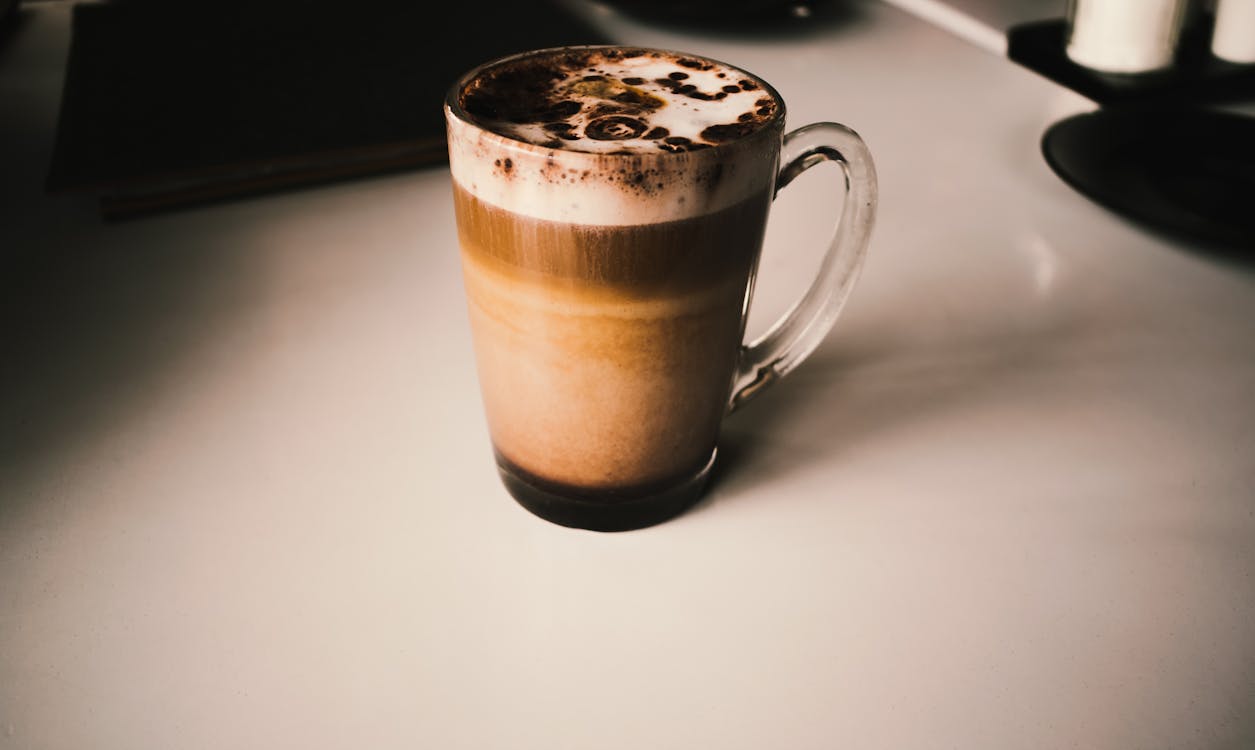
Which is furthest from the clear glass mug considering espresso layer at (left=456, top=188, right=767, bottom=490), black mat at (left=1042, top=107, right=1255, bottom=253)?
black mat at (left=1042, top=107, right=1255, bottom=253)

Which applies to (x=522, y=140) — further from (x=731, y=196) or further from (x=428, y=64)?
(x=428, y=64)

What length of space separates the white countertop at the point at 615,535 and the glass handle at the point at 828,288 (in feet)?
0.15

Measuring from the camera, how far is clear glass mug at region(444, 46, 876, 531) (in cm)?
37

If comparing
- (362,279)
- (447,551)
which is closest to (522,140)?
(447,551)

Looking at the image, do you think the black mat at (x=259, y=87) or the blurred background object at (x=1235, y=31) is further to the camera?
the blurred background object at (x=1235, y=31)

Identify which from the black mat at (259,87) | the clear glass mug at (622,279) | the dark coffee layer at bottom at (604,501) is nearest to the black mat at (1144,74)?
the black mat at (259,87)

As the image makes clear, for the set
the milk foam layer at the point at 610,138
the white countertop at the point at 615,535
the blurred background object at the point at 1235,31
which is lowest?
the white countertop at the point at 615,535

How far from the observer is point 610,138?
391 millimetres

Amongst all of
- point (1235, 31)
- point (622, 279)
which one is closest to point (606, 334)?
point (622, 279)

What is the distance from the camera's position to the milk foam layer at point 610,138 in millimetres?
362

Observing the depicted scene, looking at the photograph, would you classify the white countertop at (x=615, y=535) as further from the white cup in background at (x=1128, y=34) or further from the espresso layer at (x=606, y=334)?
the white cup in background at (x=1128, y=34)

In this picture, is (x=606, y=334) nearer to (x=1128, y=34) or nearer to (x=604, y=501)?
(x=604, y=501)

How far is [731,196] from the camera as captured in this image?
1.26 ft

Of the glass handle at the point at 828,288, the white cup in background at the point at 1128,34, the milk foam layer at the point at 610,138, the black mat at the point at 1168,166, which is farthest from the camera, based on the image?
the white cup in background at the point at 1128,34
